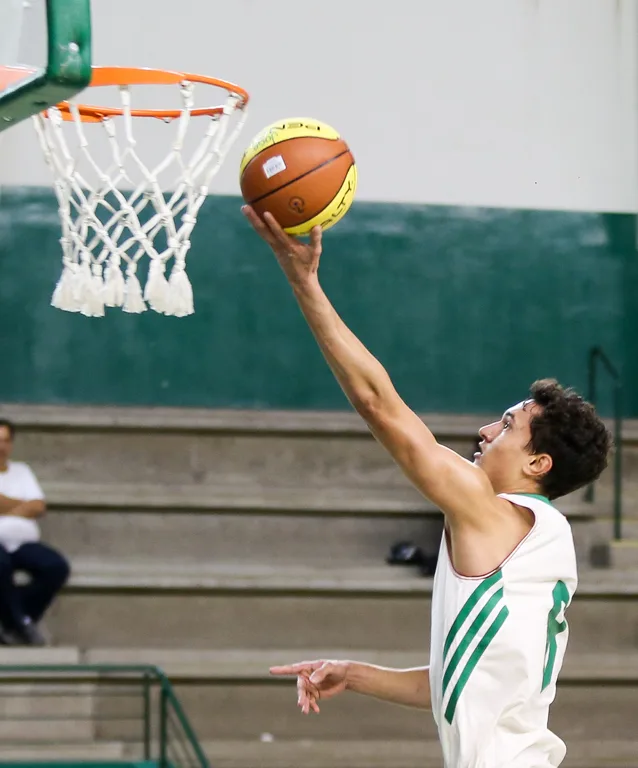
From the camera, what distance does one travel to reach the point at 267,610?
5531mm

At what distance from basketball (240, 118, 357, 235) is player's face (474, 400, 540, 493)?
0.58m

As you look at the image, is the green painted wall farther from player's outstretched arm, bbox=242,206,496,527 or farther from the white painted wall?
player's outstretched arm, bbox=242,206,496,527

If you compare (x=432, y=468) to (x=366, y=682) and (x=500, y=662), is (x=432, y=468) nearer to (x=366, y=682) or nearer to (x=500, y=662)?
(x=500, y=662)

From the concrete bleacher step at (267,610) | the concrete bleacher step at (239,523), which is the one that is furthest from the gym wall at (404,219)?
the concrete bleacher step at (267,610)

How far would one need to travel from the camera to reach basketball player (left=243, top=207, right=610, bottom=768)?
2.25m

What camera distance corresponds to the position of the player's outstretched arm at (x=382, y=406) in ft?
7.35

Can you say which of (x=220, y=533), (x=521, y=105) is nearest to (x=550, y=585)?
(x=220, y=533)

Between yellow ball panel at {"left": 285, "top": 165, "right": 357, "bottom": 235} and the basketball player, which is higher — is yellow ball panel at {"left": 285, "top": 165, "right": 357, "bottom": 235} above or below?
above

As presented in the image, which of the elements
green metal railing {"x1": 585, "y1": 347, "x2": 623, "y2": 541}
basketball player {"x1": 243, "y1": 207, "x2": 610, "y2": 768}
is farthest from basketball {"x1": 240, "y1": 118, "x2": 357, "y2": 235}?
green metal railing {"x1": 585, "y1": 347, "x2": 623, "y2": 541}

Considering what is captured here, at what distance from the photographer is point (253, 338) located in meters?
6.81

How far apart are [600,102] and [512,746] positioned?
5.44m

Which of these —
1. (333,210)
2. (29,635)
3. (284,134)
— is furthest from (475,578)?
(29,635)

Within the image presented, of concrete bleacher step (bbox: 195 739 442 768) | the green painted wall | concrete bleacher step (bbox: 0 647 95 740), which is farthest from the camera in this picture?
the green painted wall

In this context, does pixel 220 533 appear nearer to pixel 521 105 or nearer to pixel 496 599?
pixel 521 105
